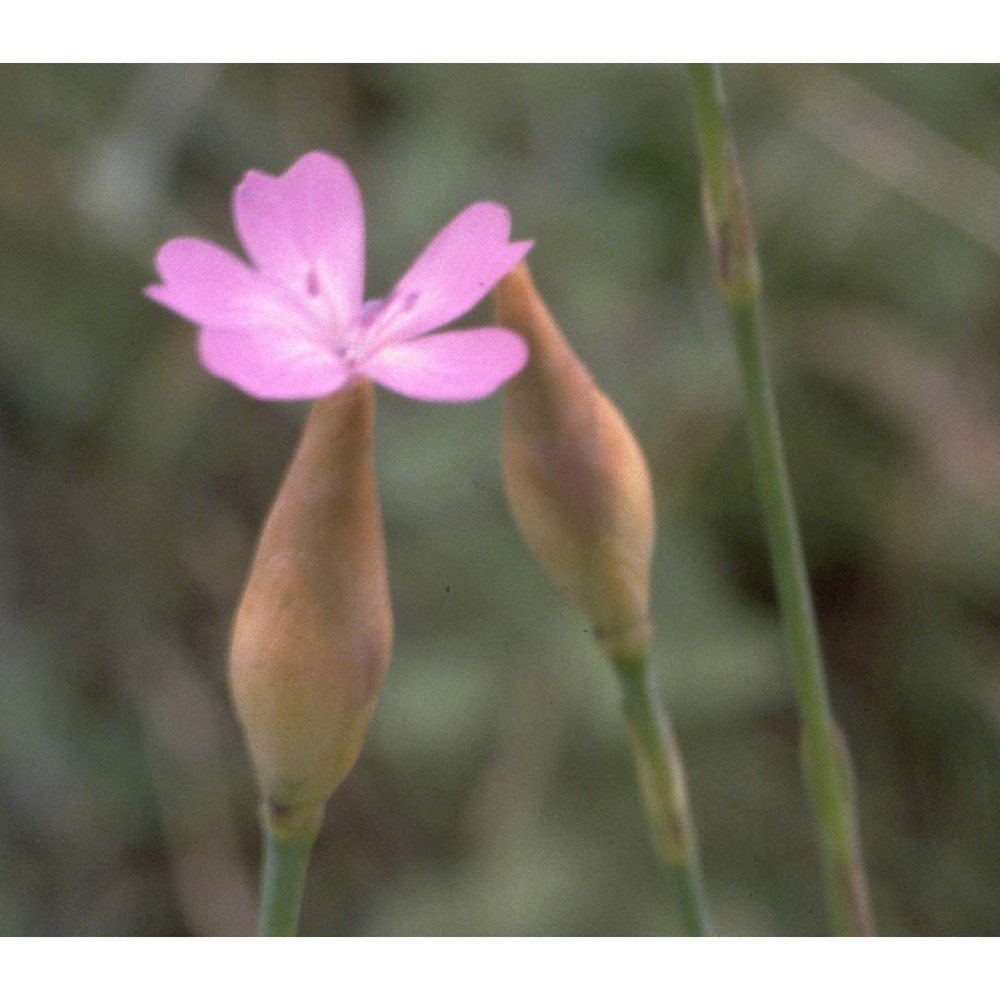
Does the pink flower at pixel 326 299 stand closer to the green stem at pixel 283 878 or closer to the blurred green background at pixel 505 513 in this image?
the green stem at pixel 283 878

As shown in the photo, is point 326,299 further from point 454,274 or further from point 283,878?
point 283,878

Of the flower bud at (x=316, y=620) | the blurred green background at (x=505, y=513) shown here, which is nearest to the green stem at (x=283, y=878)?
the flower bud at (x=316, y=620)

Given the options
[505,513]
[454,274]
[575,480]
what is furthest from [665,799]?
[505,513]

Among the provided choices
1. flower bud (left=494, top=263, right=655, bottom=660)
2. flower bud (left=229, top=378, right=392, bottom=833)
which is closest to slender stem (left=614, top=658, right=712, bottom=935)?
flower bud (left=494, top=263, right=655, bottom=660)

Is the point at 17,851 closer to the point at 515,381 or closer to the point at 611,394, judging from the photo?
the point at 611,394

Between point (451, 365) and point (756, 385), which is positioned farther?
point (756, 385)
